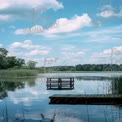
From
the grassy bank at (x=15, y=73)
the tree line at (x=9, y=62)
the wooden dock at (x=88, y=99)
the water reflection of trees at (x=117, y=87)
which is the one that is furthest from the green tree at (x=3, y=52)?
the wooden dock at (x=88, y=99)

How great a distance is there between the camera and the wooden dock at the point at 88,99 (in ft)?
60.0

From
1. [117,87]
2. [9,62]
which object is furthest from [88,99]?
[9,62]

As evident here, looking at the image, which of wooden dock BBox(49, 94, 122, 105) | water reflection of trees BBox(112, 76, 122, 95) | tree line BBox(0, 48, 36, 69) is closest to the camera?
wooden dock BBox(49, 94, 122, 105)

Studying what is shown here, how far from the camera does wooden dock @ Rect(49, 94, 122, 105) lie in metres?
18.3

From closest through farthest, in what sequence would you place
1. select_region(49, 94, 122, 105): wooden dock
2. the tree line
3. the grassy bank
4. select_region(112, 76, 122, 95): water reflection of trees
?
select_region(49, 94, 122, 105): wooden dock < select_region(112, 76, 122, 95): water reflection of trees < the grassy bank < the tree line

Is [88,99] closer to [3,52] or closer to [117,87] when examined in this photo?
[117,87]

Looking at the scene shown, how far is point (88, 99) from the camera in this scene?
61.5 ft

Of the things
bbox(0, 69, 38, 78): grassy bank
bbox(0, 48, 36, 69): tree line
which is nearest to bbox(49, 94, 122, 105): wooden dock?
bbox(0, 69, 38, 78): grassy bank

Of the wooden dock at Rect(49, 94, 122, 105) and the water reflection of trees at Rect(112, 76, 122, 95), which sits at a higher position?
the water reflection of trees at Rect(112, 76, 122, 95)

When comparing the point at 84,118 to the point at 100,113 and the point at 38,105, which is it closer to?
the point at 100,113

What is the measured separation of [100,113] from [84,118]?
5.74 feet

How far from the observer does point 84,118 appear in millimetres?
13078

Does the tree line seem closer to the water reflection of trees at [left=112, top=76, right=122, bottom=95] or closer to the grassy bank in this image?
the grassy bank

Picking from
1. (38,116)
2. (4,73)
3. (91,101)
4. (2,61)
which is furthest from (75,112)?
(2,61)
